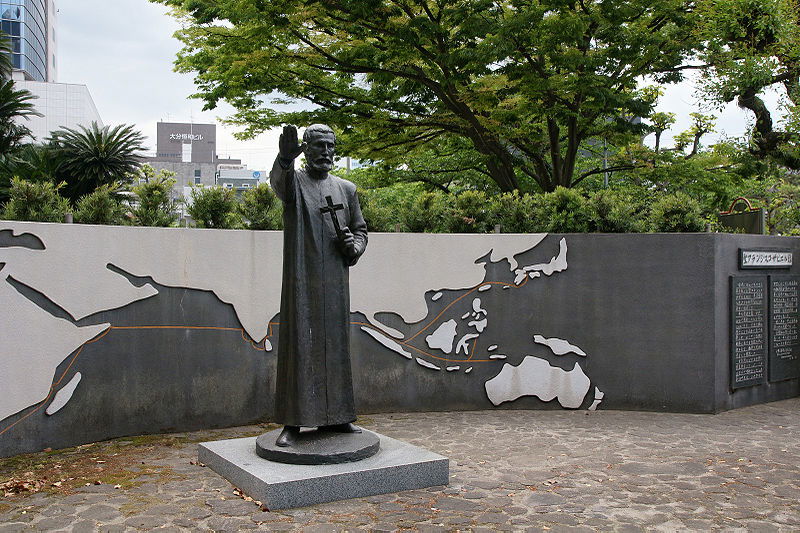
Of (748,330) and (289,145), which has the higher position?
(289,145)

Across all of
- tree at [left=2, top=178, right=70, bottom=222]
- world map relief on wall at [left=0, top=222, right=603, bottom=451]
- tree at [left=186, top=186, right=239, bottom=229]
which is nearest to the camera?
world map relief on wall at [left=0, top=222, right=603, bottom=451]

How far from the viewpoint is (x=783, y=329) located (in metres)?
10.1

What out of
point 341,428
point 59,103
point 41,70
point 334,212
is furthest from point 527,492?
point 41,70

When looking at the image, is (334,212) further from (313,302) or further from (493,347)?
(493,347)

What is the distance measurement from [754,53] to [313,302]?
→ 11.1 m

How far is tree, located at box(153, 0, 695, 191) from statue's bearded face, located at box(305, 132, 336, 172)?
22.7ft

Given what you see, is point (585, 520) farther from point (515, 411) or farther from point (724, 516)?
point (515, 411)

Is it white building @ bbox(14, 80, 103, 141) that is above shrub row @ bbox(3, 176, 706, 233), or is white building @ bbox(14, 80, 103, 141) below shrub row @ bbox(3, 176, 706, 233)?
above

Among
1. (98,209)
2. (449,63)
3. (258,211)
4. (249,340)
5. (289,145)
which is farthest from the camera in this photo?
(449,63)

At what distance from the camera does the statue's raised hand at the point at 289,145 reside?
17.4 ft

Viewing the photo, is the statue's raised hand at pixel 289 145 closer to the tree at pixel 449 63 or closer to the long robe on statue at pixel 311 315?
the long robe on statue at pixel 311 315

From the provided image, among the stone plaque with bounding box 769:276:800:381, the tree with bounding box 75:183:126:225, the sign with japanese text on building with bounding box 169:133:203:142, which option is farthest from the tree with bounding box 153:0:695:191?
the sign with japanese text on building with bounding box 169:133:203:142

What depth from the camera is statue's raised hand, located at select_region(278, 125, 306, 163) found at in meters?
5.30

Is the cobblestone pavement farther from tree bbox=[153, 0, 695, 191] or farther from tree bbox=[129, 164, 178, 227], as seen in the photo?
tree bbox=[153, 0, 695, 191]
